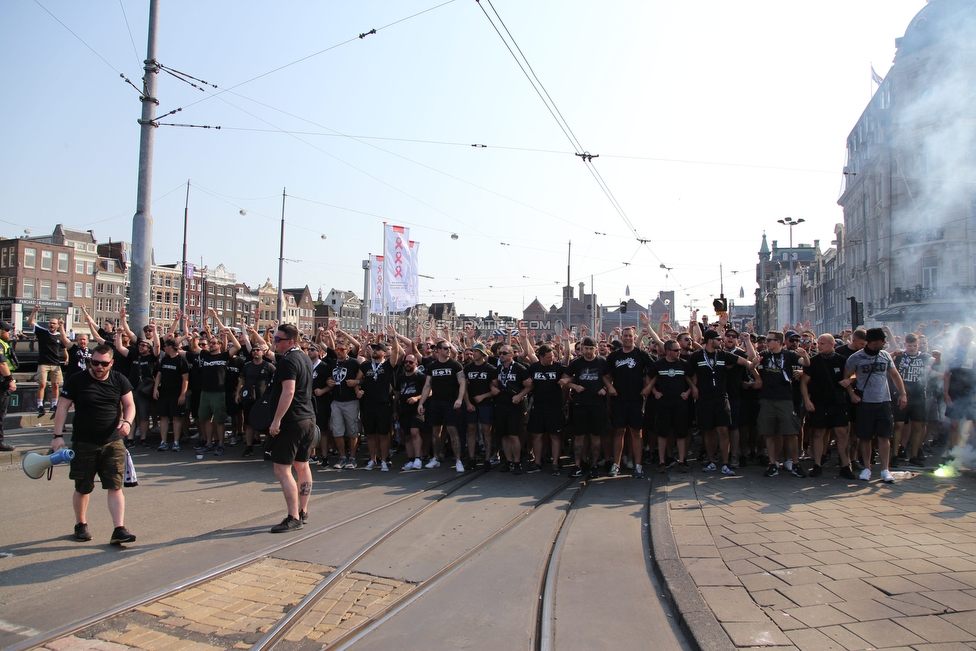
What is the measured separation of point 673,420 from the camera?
8.85 metres

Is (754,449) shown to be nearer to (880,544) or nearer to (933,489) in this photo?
(933,489)

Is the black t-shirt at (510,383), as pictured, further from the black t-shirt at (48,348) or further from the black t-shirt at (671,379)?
the black t-shirt at (48,348)

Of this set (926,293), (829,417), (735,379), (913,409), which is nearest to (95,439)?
(735,379)

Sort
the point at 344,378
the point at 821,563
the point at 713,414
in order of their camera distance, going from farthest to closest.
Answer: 1. the point at 344,378
2. the point at 713,414
3. the point at 821,563

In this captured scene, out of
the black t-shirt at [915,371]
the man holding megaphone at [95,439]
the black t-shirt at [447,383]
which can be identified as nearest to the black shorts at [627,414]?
the black t-shirt at [447,383]

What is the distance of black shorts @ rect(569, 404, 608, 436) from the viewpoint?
29.0 feet

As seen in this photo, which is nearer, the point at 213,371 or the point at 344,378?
the point at 344,378

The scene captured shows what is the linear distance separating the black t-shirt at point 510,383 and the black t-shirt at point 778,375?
11.3ft

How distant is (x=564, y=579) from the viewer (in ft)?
16.0

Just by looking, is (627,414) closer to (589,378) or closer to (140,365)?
(589,378)

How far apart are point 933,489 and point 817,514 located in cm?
232

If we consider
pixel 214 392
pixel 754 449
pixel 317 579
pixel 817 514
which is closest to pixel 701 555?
pixel 817 514

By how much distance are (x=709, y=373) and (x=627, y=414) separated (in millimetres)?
1329

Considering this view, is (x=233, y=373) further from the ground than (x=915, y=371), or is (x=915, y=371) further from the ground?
(x=915, y=371)
